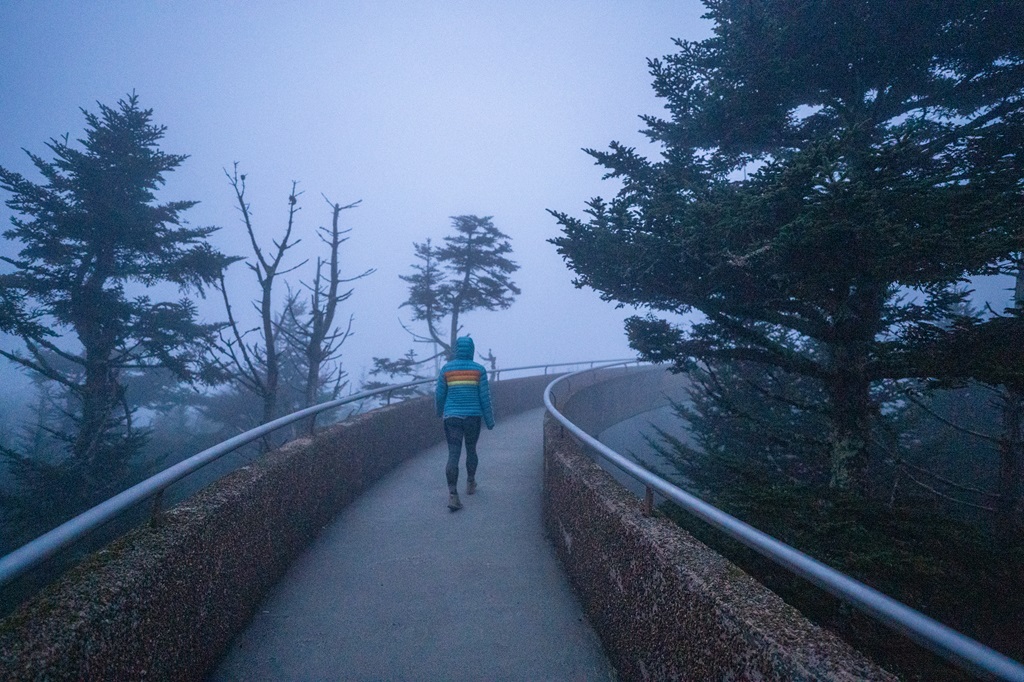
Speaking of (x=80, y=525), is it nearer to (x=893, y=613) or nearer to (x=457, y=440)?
(x=893, y=613)

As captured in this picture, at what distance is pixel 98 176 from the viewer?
1288cm

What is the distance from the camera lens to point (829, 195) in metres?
4.00

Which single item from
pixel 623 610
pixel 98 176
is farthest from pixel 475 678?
pixel 98 176

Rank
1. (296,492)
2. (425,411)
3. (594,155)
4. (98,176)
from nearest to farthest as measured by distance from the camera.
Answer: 1. (296,492)
2. (594,155)
3. (425,411)
4. (98,176)

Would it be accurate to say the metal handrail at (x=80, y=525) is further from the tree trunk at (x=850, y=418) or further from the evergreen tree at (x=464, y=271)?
the evergreen tree at (x=464, y=271)

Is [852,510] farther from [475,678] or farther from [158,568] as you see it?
[158,568]

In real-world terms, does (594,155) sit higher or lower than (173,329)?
higher

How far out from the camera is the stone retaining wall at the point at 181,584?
6.06 feet

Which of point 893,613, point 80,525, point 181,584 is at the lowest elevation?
point 181,584

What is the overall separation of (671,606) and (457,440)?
375 centimetres

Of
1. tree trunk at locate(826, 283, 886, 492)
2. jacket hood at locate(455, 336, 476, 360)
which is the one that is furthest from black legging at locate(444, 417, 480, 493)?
tree trunk at locate(826, 283, 886, 492)

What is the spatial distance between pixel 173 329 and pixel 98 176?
4.69 meters

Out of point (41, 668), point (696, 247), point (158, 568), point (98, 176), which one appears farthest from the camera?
point (98, 176)

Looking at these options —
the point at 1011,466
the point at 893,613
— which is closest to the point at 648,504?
the point at 893,613
